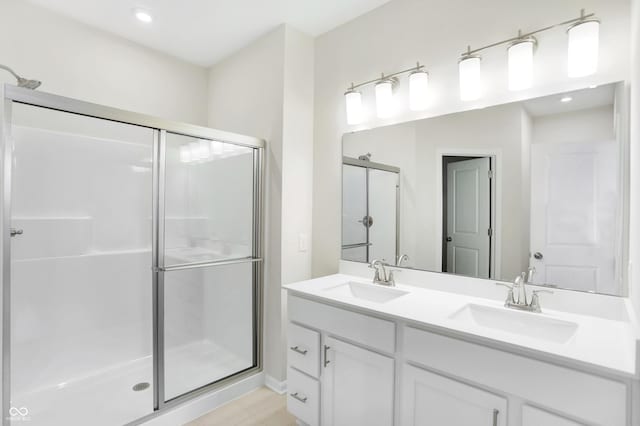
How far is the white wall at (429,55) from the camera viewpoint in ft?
4.67

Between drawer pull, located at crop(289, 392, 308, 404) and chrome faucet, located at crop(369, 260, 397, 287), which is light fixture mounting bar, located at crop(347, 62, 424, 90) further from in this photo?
drawer pull, located at crop(289, 392, 308, 404)

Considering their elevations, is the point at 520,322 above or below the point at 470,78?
below

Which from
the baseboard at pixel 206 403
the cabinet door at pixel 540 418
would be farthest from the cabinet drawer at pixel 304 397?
the cabinet door at pixel 540 418

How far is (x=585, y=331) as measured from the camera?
1197 millimetres

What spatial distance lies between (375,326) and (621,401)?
32.2 inches

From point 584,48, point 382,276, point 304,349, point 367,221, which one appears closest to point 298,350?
point 304,349

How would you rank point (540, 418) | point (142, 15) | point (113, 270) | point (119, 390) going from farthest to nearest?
point (113, 270), point (142, 15), point (119, 390), point (540, 418)

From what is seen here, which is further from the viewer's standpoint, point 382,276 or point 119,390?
point 119,390

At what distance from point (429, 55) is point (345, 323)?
160cm

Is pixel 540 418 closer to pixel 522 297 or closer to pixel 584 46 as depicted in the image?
pixel 522 297

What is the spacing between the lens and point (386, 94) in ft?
6.72

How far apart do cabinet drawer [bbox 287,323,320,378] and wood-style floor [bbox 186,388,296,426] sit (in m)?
0.46

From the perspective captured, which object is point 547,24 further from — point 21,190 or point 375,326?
point 21,190

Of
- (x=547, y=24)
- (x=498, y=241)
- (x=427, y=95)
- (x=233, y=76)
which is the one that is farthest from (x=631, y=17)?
(x=233, y=76)
